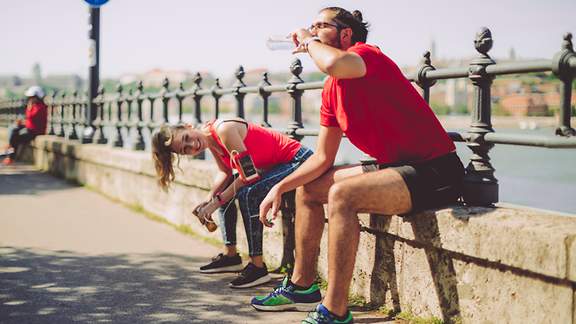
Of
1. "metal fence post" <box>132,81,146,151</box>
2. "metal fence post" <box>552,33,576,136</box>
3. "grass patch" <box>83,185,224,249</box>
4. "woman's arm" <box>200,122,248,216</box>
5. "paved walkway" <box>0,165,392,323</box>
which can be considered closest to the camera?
"metal fence post" <box>552,33,576,136</box>

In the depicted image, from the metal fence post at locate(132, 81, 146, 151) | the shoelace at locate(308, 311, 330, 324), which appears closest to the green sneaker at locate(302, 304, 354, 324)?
the shoelace at locate(308, 311, 330, 324)

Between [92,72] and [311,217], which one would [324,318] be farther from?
[92,72]

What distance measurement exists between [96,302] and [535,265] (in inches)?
99.0

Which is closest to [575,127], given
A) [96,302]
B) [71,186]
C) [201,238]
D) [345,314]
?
[345,314]

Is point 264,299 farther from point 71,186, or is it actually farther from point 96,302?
point 71,186

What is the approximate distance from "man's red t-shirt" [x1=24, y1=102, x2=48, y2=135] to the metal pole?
3.15 m

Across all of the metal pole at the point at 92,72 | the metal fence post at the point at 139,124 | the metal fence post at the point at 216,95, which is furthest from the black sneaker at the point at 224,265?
the metal pole at the point at 92,72

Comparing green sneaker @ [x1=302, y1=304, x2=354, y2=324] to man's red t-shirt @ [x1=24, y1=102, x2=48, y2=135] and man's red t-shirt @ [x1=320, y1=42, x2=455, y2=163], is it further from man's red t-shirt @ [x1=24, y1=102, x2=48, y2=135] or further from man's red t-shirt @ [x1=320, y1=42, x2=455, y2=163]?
man's red t-shirt @ [x1=24, y1=102, x2=48, y2=135]

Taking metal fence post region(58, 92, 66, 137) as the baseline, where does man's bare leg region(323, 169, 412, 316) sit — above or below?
below

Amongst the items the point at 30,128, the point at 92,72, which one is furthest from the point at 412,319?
the point at 30,128

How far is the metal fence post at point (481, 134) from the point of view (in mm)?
3369

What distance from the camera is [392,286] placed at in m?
3.60

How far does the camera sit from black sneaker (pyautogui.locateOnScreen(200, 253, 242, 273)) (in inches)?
185

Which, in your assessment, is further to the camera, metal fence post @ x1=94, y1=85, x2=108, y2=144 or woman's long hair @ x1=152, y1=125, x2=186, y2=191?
metal fence post @ x1=94, y1=85, x2=108, y2=144
